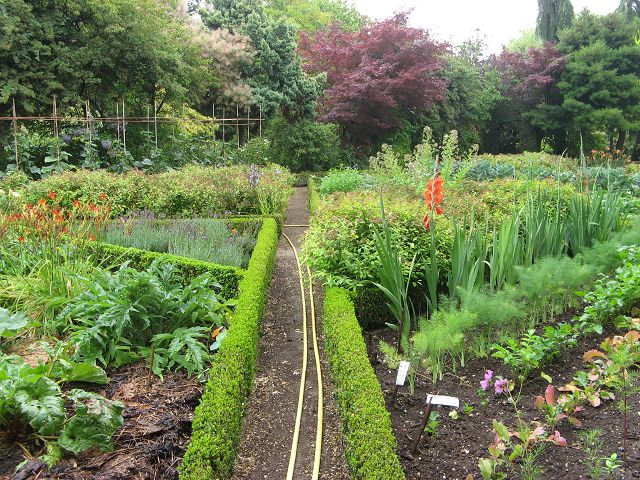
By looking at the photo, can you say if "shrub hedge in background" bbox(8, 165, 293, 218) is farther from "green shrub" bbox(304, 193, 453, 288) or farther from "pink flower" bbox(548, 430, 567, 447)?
"pink flower" bbox(548, 430, 567, 447)

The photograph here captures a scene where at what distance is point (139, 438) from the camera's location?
2648mm

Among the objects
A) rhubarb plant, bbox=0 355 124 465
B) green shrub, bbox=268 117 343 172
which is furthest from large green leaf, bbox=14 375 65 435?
green shrub, bbox=268 117 343 172

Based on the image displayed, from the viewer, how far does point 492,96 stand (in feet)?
70.7

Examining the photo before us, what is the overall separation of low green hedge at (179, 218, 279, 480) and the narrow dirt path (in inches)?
6.0

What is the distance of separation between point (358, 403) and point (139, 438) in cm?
110

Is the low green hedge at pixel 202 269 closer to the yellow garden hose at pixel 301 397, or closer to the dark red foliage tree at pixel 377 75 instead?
the yellow garden hose at pixel 301 397

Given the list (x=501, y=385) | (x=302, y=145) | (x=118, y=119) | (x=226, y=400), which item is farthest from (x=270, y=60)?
(x=501, y=385)

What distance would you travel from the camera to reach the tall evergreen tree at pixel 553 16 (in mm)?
24672

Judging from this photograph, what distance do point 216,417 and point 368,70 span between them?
15.0 meters

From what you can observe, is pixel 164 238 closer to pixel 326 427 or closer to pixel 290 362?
pixel 290 362

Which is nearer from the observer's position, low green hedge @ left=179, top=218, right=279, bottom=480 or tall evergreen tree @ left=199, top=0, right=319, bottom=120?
low green hedge @ left=179, top=218, right=279, bottom=480

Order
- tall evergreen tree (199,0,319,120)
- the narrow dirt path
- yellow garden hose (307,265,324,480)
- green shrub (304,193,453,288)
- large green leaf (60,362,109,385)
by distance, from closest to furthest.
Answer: yellow garden hose (307,265,324,480)
the narrow dirt path
large green leaf (60,362,109,385)
green shrub (304,193,453,288)
tall evergreen tree (199,0,319,120)

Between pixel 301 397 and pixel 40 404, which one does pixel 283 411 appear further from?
pixel 40 404

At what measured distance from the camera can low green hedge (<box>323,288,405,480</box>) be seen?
2219 mm
